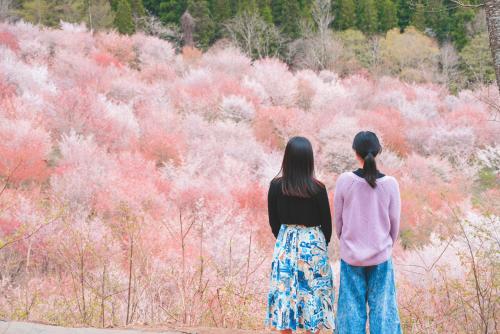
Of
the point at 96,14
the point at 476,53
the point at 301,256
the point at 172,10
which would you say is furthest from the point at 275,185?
the point at 172,10

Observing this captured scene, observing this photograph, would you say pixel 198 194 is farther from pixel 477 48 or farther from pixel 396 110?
pixel 477 48

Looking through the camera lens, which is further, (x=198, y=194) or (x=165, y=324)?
(x=198, y=194)

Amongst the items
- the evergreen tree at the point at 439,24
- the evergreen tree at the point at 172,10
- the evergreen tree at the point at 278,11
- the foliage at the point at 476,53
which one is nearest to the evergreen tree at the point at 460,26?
the evergreen tree at the point at 439,24

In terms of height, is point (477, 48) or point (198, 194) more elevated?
point (477, 48)

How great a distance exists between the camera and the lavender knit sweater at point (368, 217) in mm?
2514

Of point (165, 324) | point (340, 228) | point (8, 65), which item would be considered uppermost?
point (340, 228)

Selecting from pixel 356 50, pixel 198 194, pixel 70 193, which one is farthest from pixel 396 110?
pixel 70 193

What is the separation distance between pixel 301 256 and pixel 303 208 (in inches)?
10.7

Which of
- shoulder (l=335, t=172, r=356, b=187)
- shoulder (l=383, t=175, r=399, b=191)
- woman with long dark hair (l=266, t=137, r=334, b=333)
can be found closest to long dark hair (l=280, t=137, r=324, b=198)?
woman with long dark hair (l=266, t=137, r=334, b=333)

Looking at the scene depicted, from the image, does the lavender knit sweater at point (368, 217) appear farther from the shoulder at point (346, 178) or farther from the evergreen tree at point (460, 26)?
the evergreen tree at point (460, 26)

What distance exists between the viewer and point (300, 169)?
257cm

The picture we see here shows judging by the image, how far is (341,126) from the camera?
19.2 meters

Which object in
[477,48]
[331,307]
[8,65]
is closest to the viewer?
[331,307]

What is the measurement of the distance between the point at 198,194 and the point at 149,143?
4193mm
